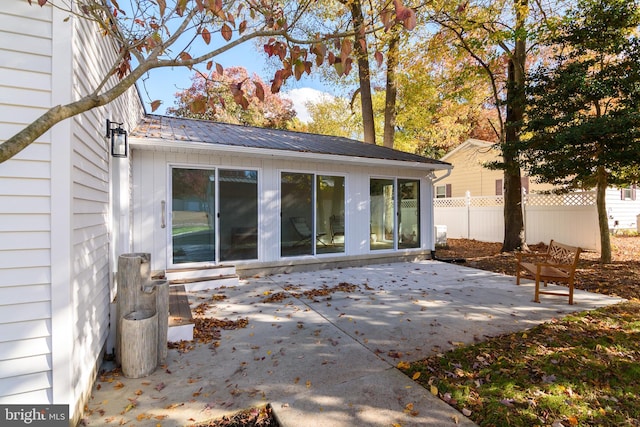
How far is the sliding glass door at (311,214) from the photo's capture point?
21.4ft

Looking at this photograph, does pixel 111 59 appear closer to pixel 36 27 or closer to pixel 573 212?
pixel 36 27

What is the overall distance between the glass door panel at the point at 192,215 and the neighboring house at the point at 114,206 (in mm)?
18

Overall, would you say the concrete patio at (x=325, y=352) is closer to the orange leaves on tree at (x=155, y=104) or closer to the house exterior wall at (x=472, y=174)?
the orange leaves on tree at (x=155, y=104)

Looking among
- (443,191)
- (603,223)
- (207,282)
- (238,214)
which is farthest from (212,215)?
(443,191)

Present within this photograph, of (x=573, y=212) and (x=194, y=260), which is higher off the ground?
(x=573, y=212)

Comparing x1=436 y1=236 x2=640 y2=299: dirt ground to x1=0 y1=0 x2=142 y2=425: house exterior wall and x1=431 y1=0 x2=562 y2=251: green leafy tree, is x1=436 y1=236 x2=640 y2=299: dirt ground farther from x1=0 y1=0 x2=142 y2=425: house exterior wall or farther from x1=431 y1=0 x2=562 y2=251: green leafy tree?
x1=0 y1=0 x2=142 y2=425: house exterior wall

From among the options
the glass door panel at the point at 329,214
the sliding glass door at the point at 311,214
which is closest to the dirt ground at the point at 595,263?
the glass door panel at the point at 329,214

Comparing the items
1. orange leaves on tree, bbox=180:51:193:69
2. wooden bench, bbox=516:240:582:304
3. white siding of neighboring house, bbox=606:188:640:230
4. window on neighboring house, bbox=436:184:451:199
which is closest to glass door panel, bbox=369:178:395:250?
wooden bench, bbox=516:240:582:304

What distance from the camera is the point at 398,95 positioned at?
13.2 m

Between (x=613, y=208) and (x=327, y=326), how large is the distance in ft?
44.9

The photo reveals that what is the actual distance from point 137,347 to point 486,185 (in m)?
16.3

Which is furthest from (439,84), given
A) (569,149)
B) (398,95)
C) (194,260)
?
(194,260)

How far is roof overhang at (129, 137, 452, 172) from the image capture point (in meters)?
5.02

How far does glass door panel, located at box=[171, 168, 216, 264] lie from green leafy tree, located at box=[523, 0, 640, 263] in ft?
22.9
